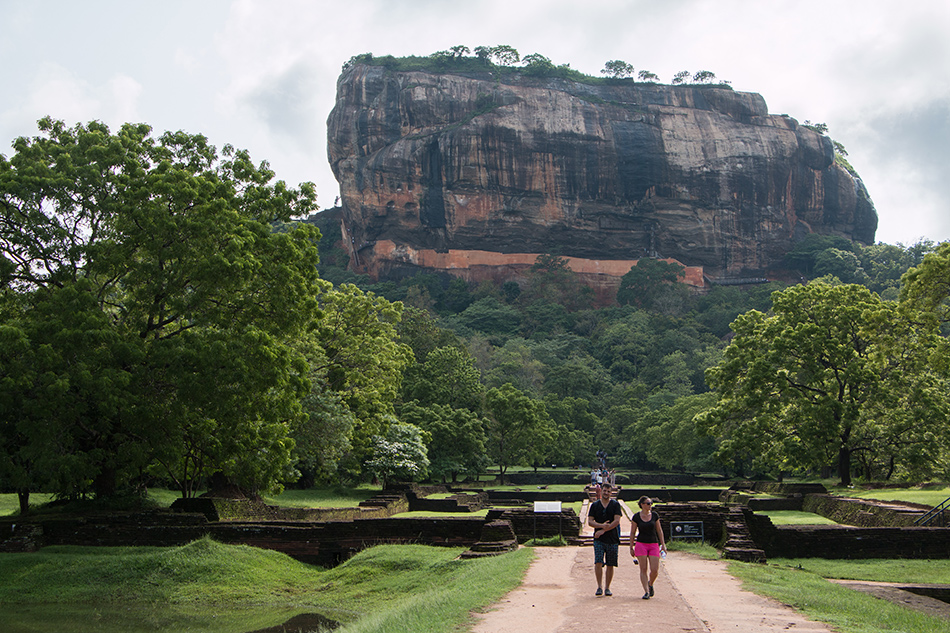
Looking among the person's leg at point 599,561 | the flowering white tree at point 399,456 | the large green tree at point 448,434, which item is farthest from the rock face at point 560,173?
the person's leg at point 599,561

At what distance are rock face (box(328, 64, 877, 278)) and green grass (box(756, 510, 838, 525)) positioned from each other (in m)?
73.4

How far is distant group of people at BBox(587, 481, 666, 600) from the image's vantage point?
8867 mm

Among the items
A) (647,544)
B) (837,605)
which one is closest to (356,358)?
(647,544)

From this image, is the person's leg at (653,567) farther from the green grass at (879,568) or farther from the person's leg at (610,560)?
the green grass at (879,568)

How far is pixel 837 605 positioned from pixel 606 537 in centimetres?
265

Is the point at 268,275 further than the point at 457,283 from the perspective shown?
No

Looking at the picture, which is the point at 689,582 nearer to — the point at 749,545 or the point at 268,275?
the point at 749,545

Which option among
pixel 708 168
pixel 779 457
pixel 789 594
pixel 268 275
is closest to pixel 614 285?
pixel 708 168

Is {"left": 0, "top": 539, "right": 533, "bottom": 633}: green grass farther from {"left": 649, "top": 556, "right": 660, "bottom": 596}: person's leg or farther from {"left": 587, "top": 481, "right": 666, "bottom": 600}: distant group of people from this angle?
{"left": 649, "top": 556, "right": 660, "bottom": 596}: person's leg

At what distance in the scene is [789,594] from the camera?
9.48 m

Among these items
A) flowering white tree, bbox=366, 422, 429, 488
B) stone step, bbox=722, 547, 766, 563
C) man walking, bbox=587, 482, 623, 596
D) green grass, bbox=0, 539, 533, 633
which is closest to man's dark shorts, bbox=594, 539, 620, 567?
man walking, bbox=587, 482, 623, 596

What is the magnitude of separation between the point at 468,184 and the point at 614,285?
22203 mm

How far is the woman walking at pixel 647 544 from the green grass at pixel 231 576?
2361 millimetres

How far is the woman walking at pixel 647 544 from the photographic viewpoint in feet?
28.9
